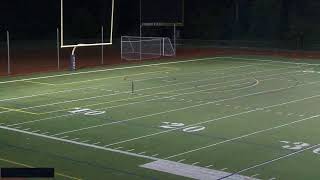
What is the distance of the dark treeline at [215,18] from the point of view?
4266cm

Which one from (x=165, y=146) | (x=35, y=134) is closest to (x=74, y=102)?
(x=35, y=134)

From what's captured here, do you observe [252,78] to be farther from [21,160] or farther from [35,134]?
[21,160]

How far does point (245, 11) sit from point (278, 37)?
11.4ft

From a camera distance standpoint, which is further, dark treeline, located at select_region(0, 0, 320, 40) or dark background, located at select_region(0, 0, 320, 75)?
dark treeline, located at select_region(0, 0, 320, 40)

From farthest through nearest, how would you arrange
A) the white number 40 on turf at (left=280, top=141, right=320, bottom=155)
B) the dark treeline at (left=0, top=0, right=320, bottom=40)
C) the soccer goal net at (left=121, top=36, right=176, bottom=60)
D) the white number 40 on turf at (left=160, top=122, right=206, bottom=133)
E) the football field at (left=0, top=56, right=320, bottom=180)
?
the dark treeline at (left=0, top=0, right=320, bottom=40) < the soccer goal net at (left=121, top=36, right=176, bottom=60) < the white number 40 on turf at (left=160, top=122, right=206, bottom=133) < the white number 40 on turf at (left=280, top=141, right=320, bottom=155) < the football field at (left=0, top=56, right=320, bottom=180)

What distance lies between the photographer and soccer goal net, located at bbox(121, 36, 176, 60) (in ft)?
102

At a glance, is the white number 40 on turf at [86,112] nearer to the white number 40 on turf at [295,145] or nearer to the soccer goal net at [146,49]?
the white number 40 on turf at [295,145]

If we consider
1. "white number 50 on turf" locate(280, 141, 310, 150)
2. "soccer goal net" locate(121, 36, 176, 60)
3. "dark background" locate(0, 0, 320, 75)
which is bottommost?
"white number 50 on turf" locate(280, 141, 310, 150)

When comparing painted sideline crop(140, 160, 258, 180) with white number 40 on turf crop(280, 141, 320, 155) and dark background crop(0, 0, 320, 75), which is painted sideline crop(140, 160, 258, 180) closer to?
white number 40 on turf crop(280, 141, 320, 155)

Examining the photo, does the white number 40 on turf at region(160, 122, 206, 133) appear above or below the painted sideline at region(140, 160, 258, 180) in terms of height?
above

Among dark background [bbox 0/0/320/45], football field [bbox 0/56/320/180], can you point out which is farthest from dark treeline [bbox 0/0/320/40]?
football field [bbox 0/56/320/180]

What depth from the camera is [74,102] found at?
1647 centimetres

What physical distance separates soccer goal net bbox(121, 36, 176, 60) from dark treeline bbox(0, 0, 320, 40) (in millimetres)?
11248

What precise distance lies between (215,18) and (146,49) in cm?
1321
